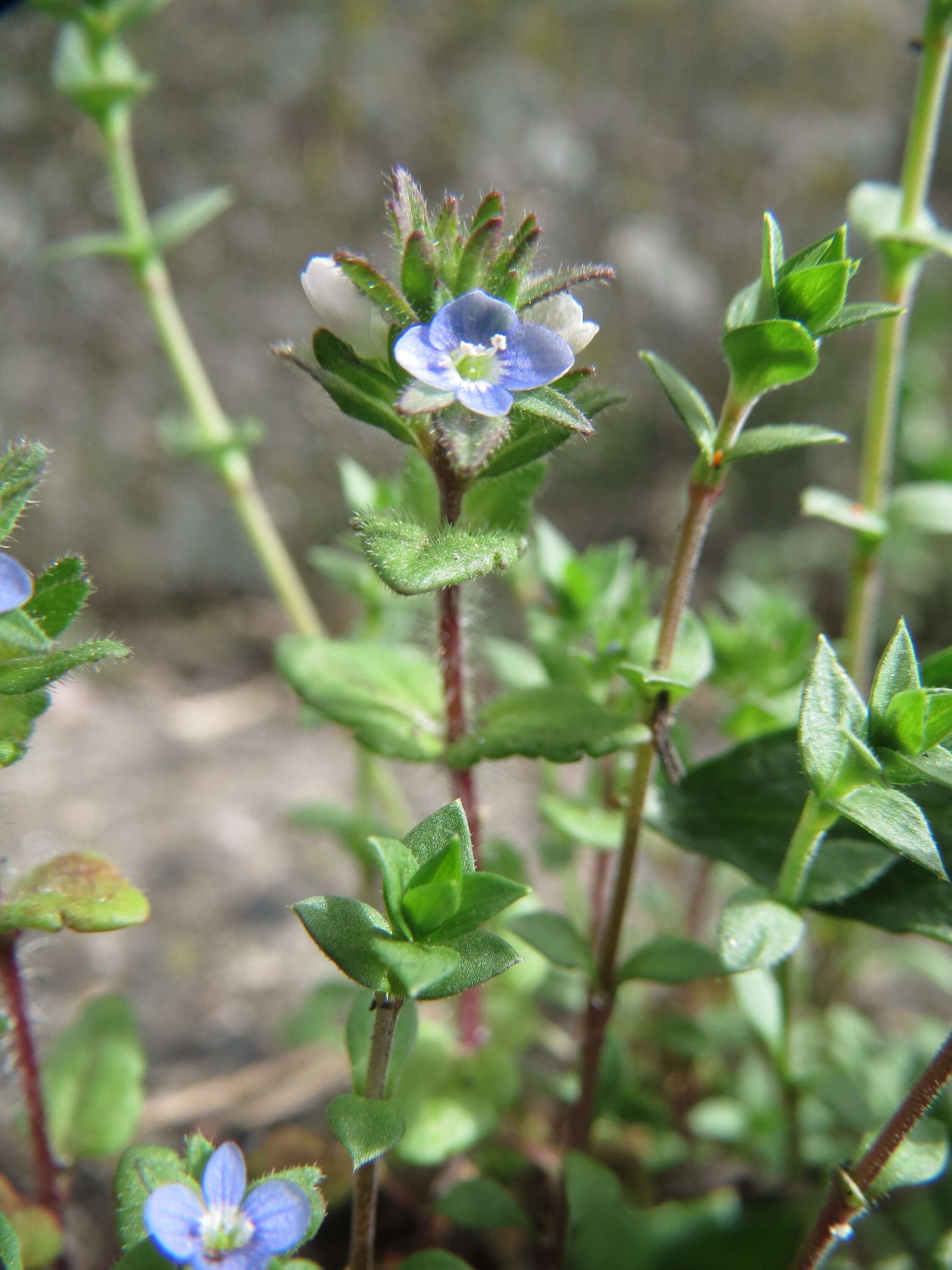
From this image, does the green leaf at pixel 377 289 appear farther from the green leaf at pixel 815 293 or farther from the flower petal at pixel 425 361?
the green leaf at pixel 815 293

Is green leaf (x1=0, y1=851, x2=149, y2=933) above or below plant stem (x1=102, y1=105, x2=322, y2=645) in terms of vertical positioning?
below

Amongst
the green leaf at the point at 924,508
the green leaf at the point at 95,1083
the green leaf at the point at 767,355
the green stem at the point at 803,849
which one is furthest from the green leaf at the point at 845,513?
the green leaf at the point at 95,1083

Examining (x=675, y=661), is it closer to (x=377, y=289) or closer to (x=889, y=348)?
(x=377, y=289)

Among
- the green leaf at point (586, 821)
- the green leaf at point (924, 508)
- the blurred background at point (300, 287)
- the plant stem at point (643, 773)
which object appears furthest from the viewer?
the blurred background at point (300, 287)

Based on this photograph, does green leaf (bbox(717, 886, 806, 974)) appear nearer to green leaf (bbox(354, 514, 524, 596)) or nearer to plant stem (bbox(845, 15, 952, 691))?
green leaf (bbox(354, 514, 524, 596))

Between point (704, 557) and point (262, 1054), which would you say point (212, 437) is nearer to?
point (262, 1054)

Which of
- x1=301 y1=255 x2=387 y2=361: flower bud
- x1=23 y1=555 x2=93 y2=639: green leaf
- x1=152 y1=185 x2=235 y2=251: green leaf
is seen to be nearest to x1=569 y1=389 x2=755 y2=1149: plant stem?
x1=301 y1=255 x2=387 y2=361: flower bud
